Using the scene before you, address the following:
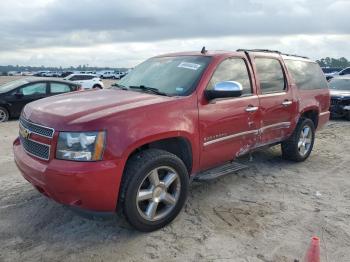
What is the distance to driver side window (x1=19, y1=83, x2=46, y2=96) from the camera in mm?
12094

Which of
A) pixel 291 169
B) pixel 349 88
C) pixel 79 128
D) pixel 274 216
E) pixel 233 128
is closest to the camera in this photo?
pixel 79 128

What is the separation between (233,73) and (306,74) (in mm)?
2325

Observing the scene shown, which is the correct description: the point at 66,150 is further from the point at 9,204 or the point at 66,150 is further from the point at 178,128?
the point at 9,204

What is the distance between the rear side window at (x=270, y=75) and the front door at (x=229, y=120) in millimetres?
290

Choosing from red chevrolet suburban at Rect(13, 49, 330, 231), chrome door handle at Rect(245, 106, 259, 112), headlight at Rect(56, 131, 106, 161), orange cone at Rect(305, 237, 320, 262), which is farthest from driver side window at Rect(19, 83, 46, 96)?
orange cone at Rect(305, 237, 320, 262)

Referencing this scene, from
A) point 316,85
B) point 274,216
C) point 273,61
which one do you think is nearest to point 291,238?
point 274,216

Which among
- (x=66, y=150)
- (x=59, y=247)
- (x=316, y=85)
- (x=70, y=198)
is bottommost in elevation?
(x=59, y=247)

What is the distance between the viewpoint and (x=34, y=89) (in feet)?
40.5

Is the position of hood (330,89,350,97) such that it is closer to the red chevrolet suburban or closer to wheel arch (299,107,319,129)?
wheel arch (299,107,319,129)

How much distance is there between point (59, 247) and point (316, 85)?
5.22 meters

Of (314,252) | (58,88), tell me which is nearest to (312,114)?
(314,252)

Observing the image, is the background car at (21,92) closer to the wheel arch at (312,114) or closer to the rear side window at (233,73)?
the wheel arch at (312,114)

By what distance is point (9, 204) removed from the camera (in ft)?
15.4

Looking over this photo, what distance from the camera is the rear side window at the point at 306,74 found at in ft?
20.8
